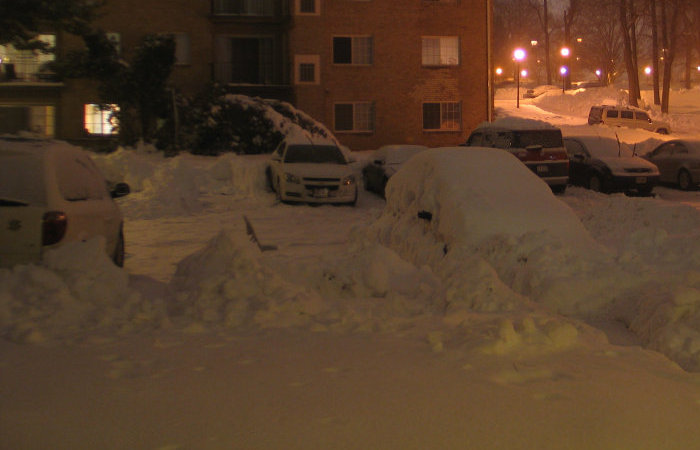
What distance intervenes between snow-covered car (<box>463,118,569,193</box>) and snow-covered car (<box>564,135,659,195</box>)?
4.22ft

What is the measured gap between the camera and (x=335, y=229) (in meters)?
13.7

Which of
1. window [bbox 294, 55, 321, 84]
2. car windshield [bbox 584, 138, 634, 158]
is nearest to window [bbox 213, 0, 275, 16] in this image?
window [bbox 294, 55, 321, 84]

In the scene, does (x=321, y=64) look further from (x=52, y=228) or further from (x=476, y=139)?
(x=52, y=228)

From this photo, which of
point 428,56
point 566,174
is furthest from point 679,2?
point 566,174

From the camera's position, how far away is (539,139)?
19250 millimetres

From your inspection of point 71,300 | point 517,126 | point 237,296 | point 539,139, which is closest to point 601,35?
point 517,126

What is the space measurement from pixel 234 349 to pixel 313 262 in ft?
9.85

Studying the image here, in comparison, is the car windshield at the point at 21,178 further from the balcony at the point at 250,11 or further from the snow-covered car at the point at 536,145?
the balcony at the point at 250,11

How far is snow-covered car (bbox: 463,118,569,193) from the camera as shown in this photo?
61.9 ft

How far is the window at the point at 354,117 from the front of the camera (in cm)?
3269

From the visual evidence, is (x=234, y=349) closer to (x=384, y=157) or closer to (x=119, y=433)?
(x=119, y=433)

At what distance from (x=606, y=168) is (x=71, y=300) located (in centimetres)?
1643

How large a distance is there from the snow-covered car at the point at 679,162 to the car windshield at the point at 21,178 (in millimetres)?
18836

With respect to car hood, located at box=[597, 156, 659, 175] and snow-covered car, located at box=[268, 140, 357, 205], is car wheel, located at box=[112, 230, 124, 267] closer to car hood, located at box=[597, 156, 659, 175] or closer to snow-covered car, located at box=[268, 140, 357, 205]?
snow-covered car, located at box=[268, 140, 357, 205]
